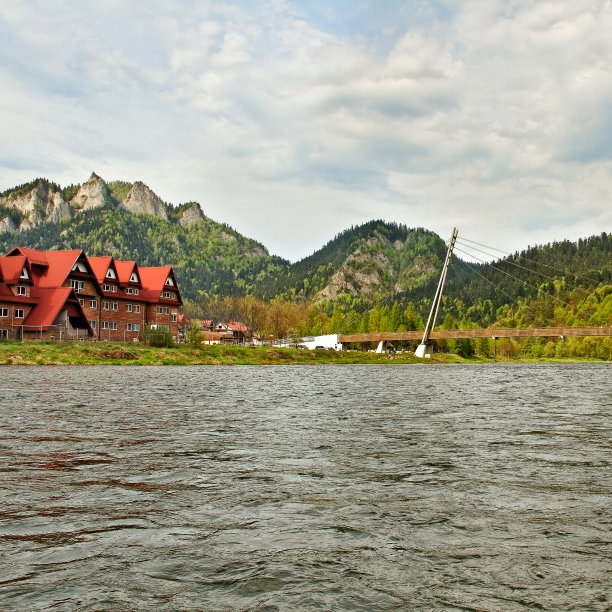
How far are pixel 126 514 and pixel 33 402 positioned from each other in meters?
15.0

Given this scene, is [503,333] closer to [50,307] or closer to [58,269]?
[58,269]

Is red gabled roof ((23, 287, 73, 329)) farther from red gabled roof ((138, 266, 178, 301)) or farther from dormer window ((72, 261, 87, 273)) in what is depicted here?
red gabled roof ((138, 266, 178, 301))

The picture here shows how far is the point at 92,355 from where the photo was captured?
5753 centimetres

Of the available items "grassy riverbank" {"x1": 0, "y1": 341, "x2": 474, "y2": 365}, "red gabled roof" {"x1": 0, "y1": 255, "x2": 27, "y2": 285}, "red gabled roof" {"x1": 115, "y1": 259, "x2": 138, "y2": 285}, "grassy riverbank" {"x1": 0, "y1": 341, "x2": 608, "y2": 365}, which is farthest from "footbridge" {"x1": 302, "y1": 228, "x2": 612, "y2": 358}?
"red gabled roof" {"x1": 0, "y1": 255, "x2": 27, "y2": 285}

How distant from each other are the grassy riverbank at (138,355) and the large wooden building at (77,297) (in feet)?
22.9

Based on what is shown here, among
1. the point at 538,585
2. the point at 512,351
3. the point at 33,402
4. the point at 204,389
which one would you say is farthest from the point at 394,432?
the point at 512,351

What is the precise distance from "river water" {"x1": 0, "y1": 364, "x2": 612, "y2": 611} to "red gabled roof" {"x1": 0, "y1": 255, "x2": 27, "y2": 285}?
5656 centimetres

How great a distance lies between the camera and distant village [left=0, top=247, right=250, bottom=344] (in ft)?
218

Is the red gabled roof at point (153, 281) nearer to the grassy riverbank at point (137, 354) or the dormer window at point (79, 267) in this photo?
the dormer window at point (79, 267)

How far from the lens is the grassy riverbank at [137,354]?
52.7 m

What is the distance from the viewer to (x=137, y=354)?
204 feet

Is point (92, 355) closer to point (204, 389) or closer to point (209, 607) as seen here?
point (204, 389)

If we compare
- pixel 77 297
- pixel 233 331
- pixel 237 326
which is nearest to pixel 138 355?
pixel 77 297

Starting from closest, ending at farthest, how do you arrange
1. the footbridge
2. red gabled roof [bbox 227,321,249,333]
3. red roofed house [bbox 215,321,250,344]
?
the footbridge, red roofed house [bbox 215,321,250,344], red gabled roof [bbox 227,321,249,333]
